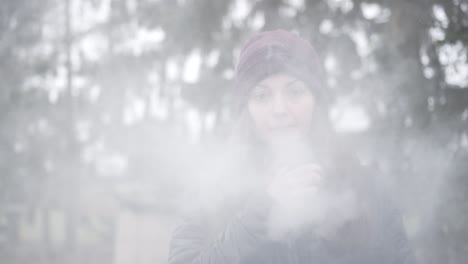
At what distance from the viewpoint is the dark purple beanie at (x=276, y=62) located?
157 centimetres

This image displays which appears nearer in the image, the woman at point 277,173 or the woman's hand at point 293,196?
the woman's hand at point 293,196

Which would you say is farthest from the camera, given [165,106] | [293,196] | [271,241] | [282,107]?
[165,106]

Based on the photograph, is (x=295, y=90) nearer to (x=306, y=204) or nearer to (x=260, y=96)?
(x=260, y=96)

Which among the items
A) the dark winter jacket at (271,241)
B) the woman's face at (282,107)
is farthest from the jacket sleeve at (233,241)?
the woman's face at (282,107)

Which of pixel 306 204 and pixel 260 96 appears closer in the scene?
pixel 306 204

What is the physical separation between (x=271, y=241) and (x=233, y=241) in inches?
5.1

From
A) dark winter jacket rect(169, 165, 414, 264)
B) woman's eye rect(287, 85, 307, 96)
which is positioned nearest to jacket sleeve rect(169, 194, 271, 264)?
dark winter jacket rect(169, 165, 414, 264)

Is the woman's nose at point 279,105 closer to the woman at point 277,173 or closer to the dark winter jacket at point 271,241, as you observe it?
the woman at point 277,173

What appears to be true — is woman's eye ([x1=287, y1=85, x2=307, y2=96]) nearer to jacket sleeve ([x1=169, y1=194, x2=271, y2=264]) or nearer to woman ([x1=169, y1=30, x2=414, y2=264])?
woman ([x1=169, y1=30, x2=414, y2=264])

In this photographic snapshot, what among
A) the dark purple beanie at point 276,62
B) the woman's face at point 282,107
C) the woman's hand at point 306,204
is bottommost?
the woman's hand at point 306,204

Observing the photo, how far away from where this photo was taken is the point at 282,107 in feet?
4.94

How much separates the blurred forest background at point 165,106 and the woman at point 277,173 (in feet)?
0.93

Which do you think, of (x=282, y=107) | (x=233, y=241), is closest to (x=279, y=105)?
(x=282, y=107)

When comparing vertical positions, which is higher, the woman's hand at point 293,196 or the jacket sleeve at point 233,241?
the woman's hand at point 293,196
